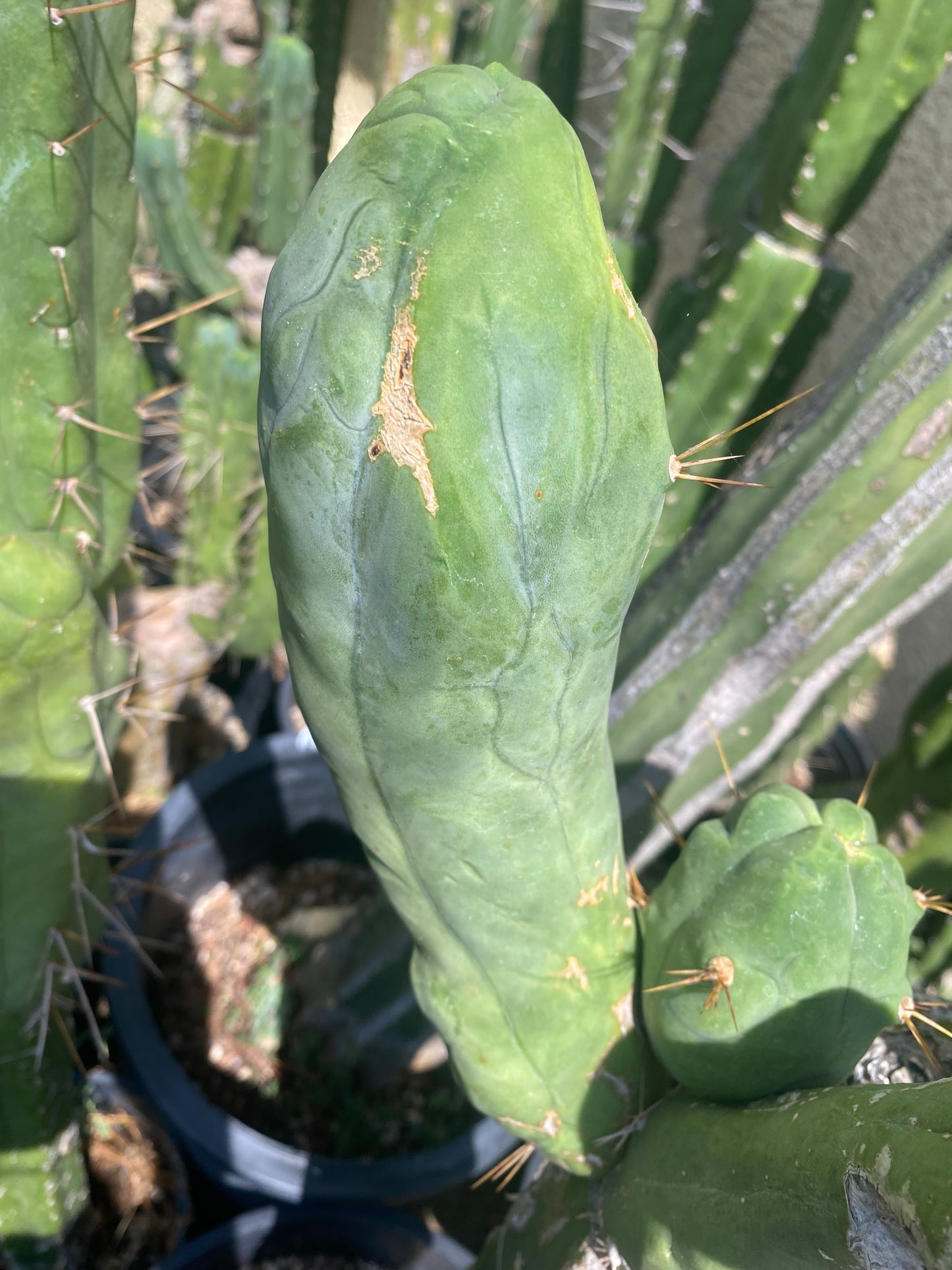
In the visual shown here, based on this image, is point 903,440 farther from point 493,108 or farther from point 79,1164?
point 79,1164

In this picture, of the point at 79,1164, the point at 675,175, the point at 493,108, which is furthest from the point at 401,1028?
the point at 675,175

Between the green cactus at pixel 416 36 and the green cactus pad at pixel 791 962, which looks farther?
the green cactus at pixel 416 36

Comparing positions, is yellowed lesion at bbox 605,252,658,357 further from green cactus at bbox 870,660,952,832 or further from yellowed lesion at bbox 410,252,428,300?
green cactus at bbox 870,660,952,832

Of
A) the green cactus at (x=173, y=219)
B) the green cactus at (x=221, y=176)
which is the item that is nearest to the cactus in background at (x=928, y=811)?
the green cactus at (x=173, y=219)

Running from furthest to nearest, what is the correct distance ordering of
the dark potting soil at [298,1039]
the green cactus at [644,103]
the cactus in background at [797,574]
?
the green cactus at [644,103], the dark potting soil at [298,1039], the cactus in background at [797,574]

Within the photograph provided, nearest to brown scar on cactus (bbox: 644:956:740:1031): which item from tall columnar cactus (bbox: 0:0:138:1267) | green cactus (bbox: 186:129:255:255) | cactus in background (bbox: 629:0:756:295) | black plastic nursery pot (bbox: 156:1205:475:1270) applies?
tall columnar cactus (bbox: 0:0:138:1267)

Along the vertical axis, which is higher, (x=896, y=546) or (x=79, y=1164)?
(x=896, y=546)

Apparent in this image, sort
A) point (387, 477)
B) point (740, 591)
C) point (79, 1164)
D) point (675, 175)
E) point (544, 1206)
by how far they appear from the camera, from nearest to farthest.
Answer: point (387, 477) → point (544, 1206) → point (740, 591) → point (79, 1164) → point (675, 175)

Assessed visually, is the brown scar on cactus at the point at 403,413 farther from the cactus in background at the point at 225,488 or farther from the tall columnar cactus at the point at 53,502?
the cactus in background at the point at 225,488
